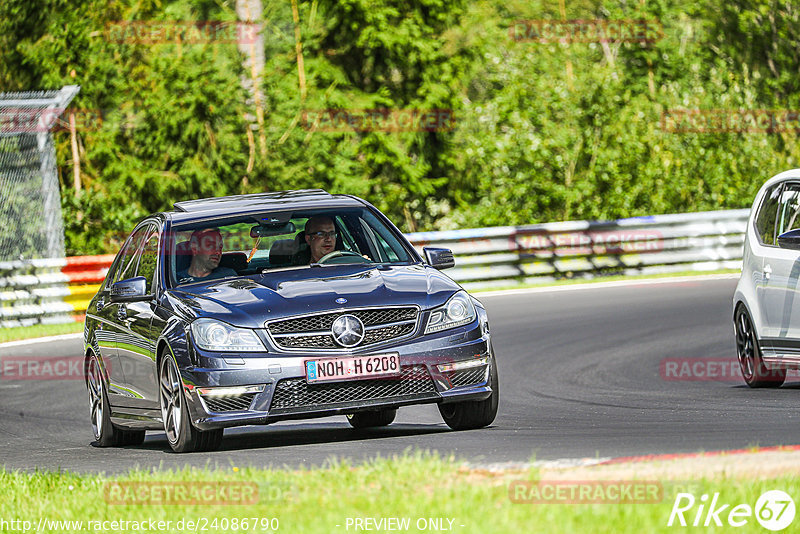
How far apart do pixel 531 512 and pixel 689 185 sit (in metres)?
22.7

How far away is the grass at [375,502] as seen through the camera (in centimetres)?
561

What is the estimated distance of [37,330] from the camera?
66.8 feet

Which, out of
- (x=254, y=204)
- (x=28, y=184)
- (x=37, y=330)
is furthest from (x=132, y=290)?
(x=28, y=184)

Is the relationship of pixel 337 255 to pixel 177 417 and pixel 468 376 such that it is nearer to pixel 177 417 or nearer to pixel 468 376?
pixel 468 376

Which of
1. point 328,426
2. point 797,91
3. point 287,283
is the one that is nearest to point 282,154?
point 797,91

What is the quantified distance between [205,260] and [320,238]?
0.81m

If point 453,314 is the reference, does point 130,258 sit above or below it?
below

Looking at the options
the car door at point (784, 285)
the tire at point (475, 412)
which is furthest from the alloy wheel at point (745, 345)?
the tire at point (475, 412)

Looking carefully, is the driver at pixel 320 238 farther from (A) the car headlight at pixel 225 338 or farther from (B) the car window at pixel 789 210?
(B) the car window at pixel 789 210

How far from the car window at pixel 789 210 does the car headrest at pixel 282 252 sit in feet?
12.0

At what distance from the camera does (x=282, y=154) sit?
29891mm

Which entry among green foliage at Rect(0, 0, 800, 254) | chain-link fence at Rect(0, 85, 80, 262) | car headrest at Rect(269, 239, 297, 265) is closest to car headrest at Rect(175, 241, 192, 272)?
car headrest at Rect(269, 239, 297, 265)

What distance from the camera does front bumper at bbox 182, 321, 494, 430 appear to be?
8.58 meters

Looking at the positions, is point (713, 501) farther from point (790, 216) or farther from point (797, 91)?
point (797, 91)
